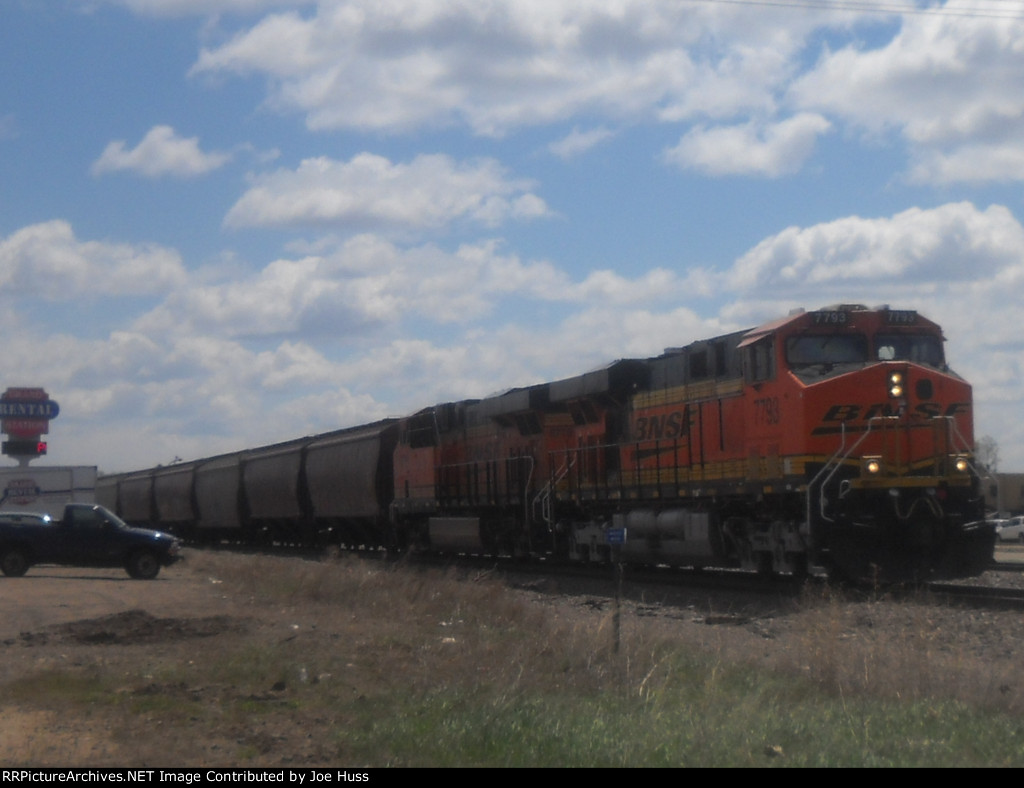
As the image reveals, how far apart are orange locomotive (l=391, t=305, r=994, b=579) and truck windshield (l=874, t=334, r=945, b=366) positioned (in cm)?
2

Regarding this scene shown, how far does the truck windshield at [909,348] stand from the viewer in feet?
57.3

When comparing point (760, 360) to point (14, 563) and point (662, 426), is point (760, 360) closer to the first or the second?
point (662, 426)

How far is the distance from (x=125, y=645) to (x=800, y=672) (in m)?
6.95

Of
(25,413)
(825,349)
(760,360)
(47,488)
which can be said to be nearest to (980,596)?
(825,349)

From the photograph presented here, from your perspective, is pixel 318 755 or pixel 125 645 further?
pixel 125 645

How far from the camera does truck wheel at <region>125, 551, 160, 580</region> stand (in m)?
24.8

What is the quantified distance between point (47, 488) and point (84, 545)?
14.0 m

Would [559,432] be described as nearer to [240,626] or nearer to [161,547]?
[161,547]

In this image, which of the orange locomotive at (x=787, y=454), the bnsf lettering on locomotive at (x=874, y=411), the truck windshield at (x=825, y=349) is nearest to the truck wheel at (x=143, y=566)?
the orange locomotive at (x=787, y=454)

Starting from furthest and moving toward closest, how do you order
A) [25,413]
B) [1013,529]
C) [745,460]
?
[25,413] → [1013,529] → [745,460]

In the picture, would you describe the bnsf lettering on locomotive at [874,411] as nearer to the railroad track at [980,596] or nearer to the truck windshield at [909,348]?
the truck windshield at [909,348]

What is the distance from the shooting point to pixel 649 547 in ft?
67.9

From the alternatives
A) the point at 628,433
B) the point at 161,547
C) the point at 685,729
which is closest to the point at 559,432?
the point at 628,433

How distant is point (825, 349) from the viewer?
17.3 metres
